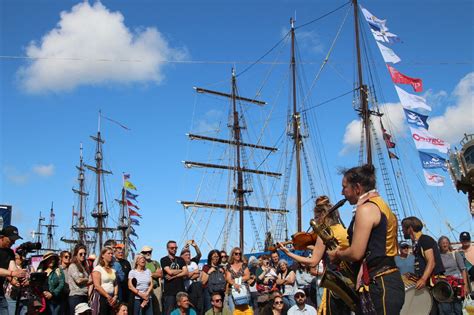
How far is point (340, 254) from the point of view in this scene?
4164 millimetres

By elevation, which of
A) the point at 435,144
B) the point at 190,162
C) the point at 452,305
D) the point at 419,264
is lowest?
the point at 452,305

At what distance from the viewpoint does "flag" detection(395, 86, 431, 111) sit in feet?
81.6

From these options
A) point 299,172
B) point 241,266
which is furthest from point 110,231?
point 241,266

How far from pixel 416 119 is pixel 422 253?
19174 mm

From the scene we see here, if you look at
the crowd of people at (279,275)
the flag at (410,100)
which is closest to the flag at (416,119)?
the flag at (410,100)

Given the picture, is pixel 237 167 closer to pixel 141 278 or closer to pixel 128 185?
pixel 128 185

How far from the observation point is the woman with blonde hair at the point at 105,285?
9.53 m

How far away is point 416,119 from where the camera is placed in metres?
24.8

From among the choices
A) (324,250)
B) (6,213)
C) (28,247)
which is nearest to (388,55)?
(6,213)

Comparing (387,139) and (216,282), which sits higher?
(387,139)

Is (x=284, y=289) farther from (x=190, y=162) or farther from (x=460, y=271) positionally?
(x=190, y=162)

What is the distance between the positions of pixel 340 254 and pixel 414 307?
3.18 metres

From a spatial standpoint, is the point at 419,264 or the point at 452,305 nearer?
the point at 419,264

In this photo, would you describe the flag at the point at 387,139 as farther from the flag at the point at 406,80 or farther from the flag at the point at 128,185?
the flag at the point at 128,185
